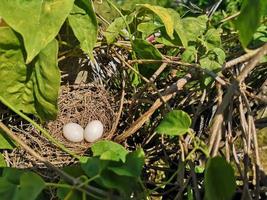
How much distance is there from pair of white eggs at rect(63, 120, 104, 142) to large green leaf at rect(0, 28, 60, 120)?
0.13 metres

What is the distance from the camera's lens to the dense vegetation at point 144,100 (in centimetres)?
57

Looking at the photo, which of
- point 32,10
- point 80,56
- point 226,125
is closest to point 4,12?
point 32,10

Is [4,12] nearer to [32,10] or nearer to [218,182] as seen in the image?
[32,10]

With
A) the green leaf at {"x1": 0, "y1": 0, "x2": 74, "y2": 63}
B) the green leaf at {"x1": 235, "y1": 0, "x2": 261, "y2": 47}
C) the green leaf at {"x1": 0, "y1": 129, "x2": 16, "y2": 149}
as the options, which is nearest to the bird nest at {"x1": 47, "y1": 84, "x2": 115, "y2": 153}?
the green leaf at {"x1": 0, "y1": 129, "x2": 16, "y2": 149}

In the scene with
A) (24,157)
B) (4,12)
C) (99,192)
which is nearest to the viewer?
(99,192)

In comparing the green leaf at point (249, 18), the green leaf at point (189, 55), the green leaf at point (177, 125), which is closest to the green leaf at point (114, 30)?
the green leaf at point (189, 55)

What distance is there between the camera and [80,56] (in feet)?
2.68

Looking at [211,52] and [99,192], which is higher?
[211,52]

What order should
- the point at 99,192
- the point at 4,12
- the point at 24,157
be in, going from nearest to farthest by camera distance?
1. the point at 99,192
2. the point at 4,12
3. the point at 24,157

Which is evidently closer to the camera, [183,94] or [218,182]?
[218,182]

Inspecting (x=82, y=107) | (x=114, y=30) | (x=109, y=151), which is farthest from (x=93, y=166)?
(x=82, y=107)

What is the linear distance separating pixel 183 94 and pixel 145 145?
80 mm

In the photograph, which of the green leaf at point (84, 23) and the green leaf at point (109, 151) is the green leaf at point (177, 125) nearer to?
the green leaf at point (109, 151)

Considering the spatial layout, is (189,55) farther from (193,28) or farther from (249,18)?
(249,18)
